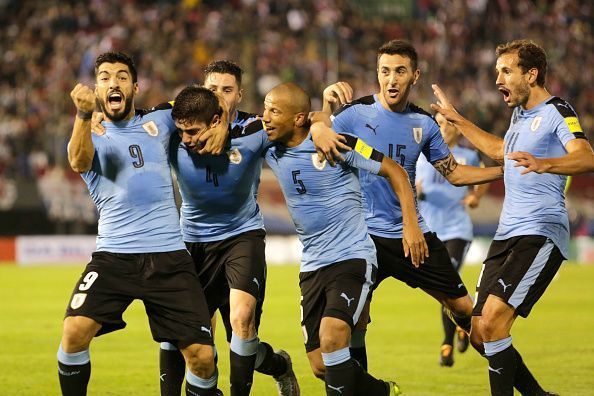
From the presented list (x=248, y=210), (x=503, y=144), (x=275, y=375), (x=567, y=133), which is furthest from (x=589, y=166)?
(x=275, y=375)

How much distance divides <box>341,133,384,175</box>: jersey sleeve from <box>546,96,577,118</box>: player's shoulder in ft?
4.31

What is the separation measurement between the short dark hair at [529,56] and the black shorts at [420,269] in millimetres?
1582

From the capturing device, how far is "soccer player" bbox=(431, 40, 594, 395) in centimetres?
728

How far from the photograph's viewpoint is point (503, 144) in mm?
7746

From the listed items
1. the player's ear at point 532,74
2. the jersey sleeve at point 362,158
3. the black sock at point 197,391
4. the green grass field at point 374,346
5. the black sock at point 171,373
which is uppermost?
the player's ear at point 532,74

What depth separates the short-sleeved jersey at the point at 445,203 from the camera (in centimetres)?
1190

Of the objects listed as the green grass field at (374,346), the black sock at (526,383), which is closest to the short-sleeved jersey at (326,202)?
the black sock at (526,383)

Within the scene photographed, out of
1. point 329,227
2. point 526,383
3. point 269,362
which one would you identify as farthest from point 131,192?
point 526,383

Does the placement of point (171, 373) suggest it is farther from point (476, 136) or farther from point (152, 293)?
point (476, 136)

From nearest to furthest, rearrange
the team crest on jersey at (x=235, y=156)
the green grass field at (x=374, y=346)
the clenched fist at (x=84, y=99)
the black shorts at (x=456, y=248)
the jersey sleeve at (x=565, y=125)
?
1. the clenched fist at (x=84, y=99)
2. the jersey sleeve at (x=565, y=125)
3. the team crest on jersey at (x=235, y=156)
4. the green grass field at (x=374, y=346)
5. the black shorts at (x=456, y=248)

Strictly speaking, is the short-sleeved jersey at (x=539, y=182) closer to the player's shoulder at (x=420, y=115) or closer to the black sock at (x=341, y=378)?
the player's shoulder at (x=420, y=115)

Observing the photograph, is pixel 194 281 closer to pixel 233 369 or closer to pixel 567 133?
pixel 233 369

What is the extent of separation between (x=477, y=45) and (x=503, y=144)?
2227 cm

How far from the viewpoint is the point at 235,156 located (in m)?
7.50
